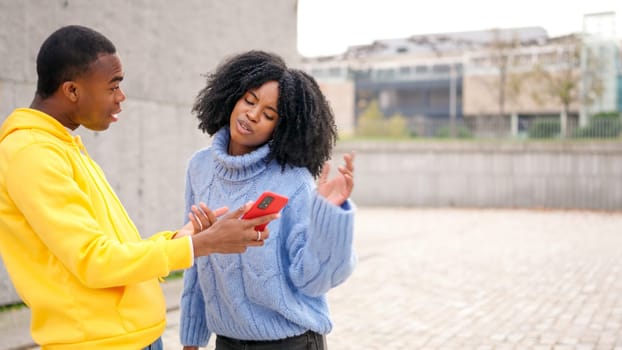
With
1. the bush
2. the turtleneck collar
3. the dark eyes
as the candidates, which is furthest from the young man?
the bush

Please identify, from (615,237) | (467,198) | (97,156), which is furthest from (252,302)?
(467,198)

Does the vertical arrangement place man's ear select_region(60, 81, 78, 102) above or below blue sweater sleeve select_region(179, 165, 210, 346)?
above

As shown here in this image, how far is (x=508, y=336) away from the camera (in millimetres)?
5648

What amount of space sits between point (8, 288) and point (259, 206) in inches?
176

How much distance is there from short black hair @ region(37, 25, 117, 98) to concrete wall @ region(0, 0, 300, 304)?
13.1ft

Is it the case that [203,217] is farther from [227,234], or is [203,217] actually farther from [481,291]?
[481,291]

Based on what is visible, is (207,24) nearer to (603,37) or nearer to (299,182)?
(299,182)

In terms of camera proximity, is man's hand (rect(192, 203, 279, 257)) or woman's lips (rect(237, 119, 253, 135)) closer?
man's hand (rect(192, 203, 279, 257))

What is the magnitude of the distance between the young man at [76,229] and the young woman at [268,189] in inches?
12.1

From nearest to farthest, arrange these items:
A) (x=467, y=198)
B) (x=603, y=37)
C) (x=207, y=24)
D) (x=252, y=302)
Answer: (x=252, y=302)
(x=207, y=24)
(x=467, y=198)
(x=603, y=37)

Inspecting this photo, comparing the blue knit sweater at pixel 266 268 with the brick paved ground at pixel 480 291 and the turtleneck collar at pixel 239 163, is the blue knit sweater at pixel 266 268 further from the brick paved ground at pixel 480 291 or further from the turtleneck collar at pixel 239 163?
the brick paved ground at pixel 480 291

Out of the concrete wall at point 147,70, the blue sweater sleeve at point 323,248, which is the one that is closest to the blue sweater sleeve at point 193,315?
the blue sweater sleeve at point 323,248

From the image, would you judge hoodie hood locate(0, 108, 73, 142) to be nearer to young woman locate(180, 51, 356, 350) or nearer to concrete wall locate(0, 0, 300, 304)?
young woman locate(180, 51, 356, 350)

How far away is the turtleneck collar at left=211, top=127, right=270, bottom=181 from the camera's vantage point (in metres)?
2.31
